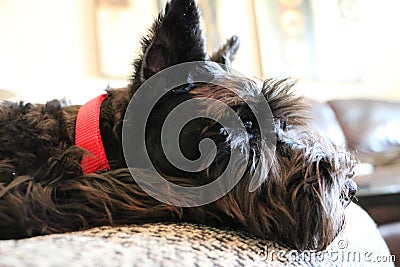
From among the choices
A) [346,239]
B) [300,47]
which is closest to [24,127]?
[346,239]

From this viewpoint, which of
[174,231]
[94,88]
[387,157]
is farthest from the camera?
[387,157]

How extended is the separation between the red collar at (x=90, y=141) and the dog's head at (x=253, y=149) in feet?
0.29

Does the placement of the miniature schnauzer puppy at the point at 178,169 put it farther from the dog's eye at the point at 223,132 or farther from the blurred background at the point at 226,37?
the blurred background at the point at 226,37

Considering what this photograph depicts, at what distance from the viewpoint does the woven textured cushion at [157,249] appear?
0.49 m

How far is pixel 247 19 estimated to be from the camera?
3.54 m

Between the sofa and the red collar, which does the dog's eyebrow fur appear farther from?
the sofa

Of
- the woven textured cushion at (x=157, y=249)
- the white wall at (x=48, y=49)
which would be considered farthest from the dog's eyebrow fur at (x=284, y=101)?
the white wall at (x=48, y=49)

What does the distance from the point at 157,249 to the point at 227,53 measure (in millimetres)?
748

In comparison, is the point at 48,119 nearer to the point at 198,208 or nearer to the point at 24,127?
the point at 24,127

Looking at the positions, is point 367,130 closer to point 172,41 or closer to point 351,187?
point 351,187

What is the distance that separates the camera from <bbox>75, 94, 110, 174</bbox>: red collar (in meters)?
0.86

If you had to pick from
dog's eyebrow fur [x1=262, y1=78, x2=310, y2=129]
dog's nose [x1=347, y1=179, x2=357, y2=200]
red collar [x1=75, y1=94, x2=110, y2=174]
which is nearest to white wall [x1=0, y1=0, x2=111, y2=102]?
red collar [x1=75, y1=94, x2=110, y2=174]

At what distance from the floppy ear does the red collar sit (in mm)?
103

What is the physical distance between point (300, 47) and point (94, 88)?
1.69 metres
